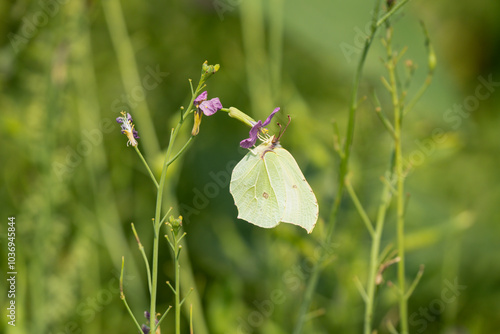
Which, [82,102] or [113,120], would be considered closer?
[82,102]

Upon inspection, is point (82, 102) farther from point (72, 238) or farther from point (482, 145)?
point (482, 145)

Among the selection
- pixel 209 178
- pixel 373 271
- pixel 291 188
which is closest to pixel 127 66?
pixel 209 178

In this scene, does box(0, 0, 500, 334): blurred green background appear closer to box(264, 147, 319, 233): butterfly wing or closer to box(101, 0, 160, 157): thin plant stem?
box(101, 0, 160, 157): thin plant stem

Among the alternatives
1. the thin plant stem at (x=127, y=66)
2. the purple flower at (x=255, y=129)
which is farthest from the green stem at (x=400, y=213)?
the thin plant stem at (x=127, y=66)

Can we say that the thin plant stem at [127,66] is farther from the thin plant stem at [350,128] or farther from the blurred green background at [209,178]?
the thin plant stem at [350,128]

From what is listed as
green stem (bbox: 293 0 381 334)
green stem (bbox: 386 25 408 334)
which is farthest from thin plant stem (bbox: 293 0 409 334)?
green stem (bbox: 386 25 408 334)

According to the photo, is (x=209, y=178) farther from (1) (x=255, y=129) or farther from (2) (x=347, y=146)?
(1) (x=255, y=129)

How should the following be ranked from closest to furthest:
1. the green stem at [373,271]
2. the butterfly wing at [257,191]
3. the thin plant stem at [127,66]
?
the butterfly wing at [257,191] → the green stem at [373,271] → the thin plant stem at [127,66]

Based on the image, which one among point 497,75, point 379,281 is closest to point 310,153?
point 379,281
